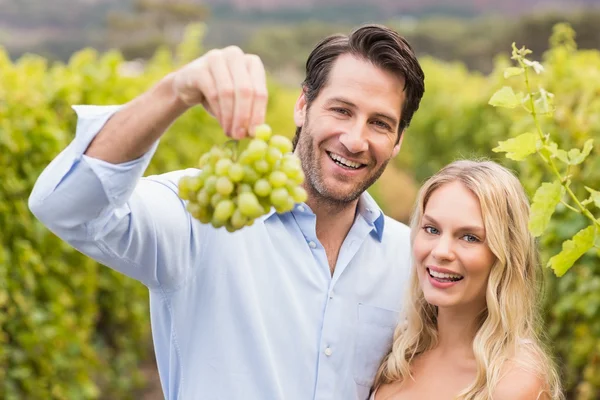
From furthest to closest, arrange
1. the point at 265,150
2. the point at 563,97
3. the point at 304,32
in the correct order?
1. the point at 304,32
2. the point at 563,97
3. the point at 265,150

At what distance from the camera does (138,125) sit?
4.61 feet

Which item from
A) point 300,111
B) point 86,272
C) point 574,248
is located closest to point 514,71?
point 574,248

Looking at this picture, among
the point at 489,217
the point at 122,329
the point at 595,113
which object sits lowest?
the point at 122,329

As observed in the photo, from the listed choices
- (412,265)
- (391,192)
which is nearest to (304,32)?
(391,192)

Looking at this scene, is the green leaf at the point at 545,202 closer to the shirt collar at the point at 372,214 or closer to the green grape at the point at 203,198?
the green grape at the point at 203,198

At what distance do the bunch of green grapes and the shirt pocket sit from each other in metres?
0.92

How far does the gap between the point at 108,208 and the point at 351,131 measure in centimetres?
80

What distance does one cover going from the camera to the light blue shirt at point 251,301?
176cm

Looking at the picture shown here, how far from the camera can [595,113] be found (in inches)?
140

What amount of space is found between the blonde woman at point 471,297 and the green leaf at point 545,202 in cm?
52

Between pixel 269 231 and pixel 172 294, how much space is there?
311 mm

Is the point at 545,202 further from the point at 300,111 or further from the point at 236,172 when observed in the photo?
the point at 300,111

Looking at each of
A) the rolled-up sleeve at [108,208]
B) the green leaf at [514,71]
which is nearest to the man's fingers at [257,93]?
the rolled-up sleeve at [108,208]

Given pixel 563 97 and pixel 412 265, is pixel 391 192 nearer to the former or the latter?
pixel 563 97
